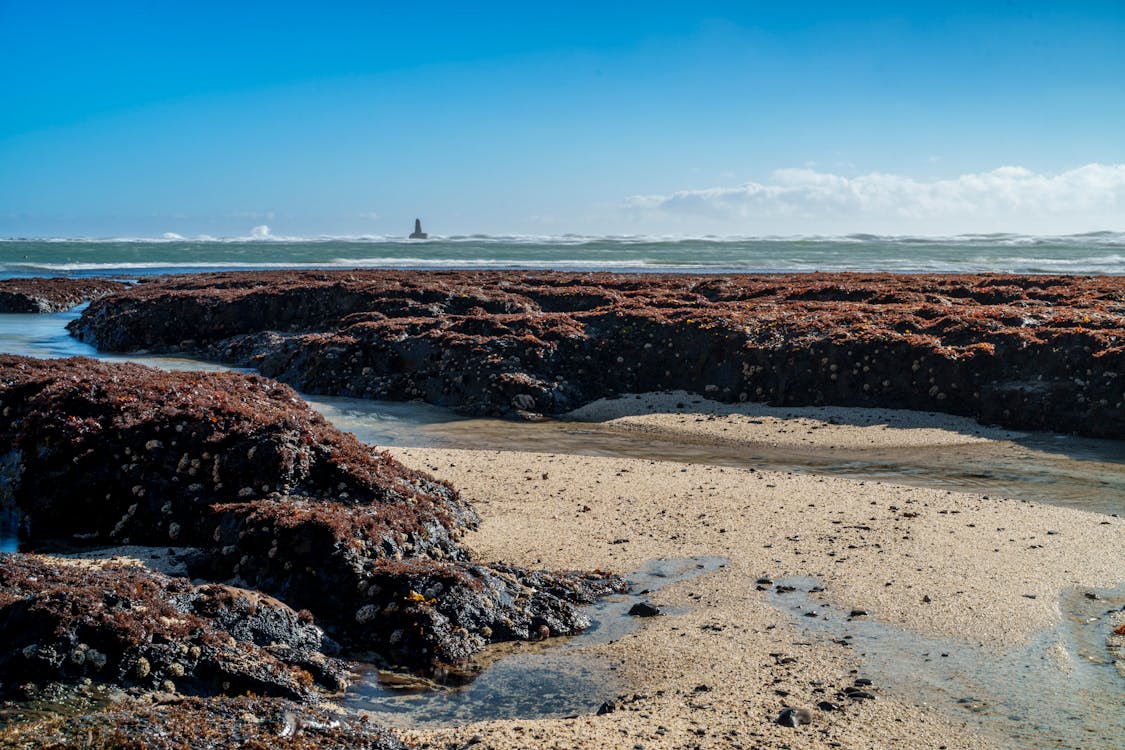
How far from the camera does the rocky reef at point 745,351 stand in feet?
47.5

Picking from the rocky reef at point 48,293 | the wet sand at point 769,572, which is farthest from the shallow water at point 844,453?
the rocky reef at point 48,293

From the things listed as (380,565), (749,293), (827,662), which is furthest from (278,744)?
(749,293)

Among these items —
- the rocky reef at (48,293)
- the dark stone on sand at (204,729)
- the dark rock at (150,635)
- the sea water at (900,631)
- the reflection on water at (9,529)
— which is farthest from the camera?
the rocky reef at (48,293)

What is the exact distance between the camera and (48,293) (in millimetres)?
36469

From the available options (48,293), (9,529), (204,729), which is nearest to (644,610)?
(204,729)

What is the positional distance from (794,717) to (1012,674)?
167 cm

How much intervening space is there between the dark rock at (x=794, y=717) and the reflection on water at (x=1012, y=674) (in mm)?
733

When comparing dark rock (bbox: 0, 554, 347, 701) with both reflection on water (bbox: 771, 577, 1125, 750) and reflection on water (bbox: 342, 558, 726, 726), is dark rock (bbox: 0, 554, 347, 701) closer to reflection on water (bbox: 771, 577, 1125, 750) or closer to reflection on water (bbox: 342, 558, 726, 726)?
reflection on water (bbox: 342, 558, 726, 726)

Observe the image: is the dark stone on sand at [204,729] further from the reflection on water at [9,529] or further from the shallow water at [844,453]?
the shallow water at [844,453]

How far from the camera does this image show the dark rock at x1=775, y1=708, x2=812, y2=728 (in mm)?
4713

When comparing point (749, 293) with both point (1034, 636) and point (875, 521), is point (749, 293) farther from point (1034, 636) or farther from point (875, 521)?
point (1034, 636)

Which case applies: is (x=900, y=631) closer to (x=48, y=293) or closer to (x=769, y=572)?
(x=769, y=572)

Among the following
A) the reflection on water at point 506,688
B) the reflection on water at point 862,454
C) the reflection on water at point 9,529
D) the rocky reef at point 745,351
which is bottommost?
the reflection on water at point 862,454

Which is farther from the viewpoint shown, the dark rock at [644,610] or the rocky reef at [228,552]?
the dark rock at [644,610]
